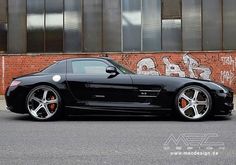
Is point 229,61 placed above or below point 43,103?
above

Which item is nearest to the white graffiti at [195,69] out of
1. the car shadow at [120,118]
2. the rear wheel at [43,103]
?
the car shadow at [120,118]

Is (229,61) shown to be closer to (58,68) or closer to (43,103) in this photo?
(58,68)

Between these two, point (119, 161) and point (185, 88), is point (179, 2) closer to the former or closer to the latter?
point (185, 88)

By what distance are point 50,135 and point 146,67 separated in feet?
40.0

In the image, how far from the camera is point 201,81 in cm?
962

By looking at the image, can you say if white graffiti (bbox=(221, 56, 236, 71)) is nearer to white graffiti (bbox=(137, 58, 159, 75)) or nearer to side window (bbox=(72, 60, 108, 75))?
white graffiti (bbox=(137, 58, 159, 75))

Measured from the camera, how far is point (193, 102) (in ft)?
31.1

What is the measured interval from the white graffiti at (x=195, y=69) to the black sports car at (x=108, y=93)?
9546 millimetres

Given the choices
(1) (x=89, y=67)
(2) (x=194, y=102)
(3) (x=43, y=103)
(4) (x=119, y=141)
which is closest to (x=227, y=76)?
(2) (x=194, y=102)

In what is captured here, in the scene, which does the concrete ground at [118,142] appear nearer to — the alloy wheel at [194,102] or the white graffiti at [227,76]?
the alloy wheel at [194,102]

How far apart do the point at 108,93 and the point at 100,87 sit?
7.9 inches

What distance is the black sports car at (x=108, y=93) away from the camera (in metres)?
9.51

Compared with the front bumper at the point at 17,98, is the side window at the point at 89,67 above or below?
above

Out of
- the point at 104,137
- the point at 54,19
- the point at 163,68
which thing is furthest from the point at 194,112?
the point at 54,19
